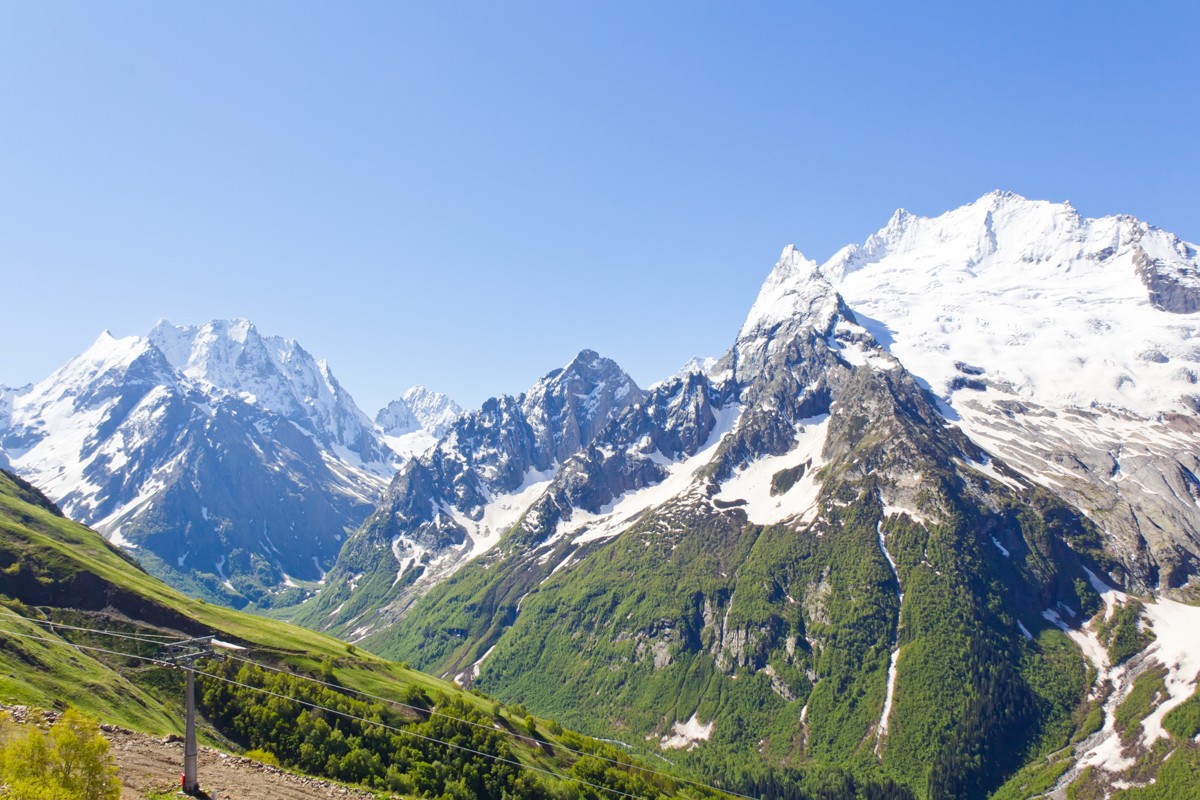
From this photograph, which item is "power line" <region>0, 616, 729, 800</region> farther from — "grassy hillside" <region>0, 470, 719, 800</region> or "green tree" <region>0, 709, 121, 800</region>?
"green tree" <region>0, 709, 121, 800</region>

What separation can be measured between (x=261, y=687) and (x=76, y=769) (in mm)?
64790

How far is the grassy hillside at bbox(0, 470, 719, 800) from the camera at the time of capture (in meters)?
85.8

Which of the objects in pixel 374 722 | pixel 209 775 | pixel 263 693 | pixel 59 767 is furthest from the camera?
pixel 374 722

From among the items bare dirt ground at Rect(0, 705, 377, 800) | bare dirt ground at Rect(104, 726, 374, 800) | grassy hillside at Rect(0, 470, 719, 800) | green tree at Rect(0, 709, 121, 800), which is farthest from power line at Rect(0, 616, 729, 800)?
green tree at Rect(0, 709, 121, 800)

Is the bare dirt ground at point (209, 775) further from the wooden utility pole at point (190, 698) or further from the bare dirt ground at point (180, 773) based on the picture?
the wooden utility pole at point (190, 698)

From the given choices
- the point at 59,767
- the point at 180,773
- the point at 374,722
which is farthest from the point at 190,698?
the point at 374,722

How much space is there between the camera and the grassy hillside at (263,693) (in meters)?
85.8

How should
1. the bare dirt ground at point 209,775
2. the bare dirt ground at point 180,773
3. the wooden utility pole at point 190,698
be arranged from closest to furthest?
the wooden utility pole at point 190,698 < the bare dirt ground at point 180,773 < the bare dirt ground at point 209,775

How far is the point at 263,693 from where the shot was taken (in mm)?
102750

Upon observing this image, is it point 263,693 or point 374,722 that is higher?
point 263,693

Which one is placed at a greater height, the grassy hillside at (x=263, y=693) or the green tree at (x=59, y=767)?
the green tree at (x=59, y=767)

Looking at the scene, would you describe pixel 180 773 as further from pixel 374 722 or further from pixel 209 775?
pixel 374 722

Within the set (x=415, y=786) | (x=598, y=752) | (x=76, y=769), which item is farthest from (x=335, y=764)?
(x=598, y=752)

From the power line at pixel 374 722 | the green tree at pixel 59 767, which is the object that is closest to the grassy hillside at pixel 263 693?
the power line at pixel 374 722
